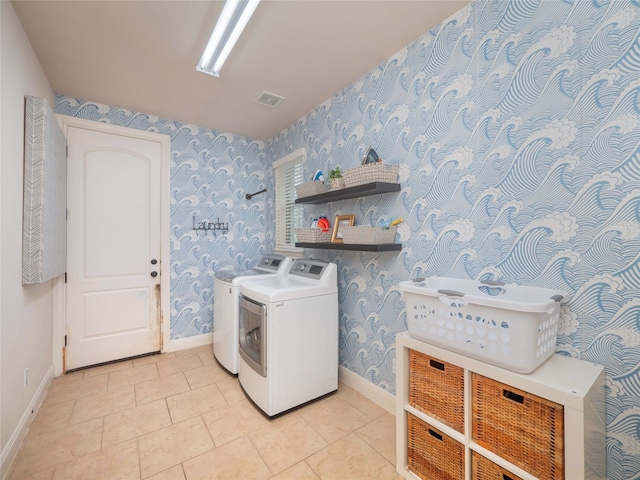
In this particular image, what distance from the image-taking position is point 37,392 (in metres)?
2.01

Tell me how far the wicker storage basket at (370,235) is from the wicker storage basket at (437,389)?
2.28ft

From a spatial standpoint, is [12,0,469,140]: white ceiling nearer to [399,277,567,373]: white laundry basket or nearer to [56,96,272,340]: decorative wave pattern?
[56,96,272,340]: decorative wave pattern

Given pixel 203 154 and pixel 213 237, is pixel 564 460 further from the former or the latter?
pixel 203 154

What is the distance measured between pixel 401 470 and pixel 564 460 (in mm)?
799

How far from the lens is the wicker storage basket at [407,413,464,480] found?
127cm

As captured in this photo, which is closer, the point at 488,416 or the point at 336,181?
the point at 488,416

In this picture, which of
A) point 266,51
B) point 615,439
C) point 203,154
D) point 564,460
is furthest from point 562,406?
point 203,154

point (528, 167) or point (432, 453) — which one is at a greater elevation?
point (528, 167)

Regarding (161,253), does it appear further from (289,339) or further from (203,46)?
(203,46)

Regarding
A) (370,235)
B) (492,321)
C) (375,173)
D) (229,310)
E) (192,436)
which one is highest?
(375,173)

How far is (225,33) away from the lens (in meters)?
1.67

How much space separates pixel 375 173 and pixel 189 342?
2756 millimetres

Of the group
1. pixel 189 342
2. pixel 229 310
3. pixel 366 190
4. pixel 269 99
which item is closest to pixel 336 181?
pixel 366 190

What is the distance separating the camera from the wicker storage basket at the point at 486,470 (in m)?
1.10
